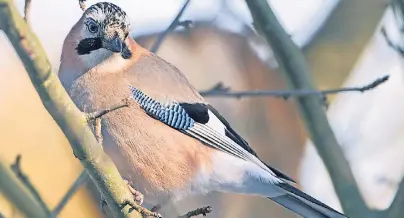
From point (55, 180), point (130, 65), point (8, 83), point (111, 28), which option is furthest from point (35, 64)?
point (8, 83)

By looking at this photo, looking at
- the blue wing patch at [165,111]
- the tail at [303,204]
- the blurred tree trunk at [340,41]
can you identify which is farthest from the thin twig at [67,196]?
the blurred tree trunk at [340,41]

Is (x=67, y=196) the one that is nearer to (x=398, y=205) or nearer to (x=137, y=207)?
(x=137, y=207)

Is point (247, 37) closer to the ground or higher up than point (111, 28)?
Answer: higher up

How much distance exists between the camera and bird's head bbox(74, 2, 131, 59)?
4.28 meters

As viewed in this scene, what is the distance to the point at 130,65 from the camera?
4.61 m

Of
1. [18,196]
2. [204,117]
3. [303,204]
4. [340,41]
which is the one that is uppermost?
[340,41]

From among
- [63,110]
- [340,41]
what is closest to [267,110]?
[340,41]

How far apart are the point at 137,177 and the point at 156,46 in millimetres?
794

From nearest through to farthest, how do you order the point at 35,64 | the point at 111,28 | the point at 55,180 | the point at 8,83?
the point at 35,64
the point at 111,28
the point at 55,180
the point at 8,83

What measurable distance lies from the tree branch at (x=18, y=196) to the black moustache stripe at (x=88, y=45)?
2.56 feet

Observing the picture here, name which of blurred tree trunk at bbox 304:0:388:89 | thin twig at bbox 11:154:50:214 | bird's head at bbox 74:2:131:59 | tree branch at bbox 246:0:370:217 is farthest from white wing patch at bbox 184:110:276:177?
blurred tree trunk at bbox 304:0:388:89

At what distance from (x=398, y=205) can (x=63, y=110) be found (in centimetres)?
219

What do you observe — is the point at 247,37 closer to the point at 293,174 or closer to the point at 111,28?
the point at 293,174

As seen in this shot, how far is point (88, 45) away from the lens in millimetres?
4500
